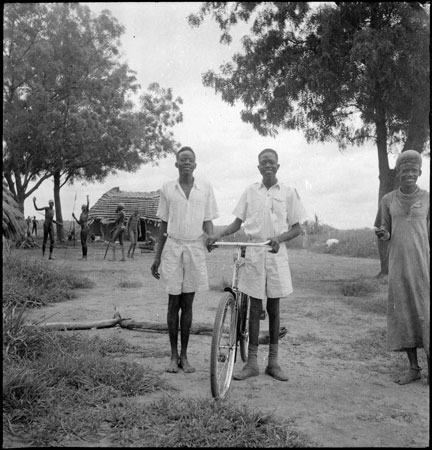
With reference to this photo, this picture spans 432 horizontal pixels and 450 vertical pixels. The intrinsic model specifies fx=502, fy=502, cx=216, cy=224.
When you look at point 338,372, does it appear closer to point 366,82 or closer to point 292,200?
point 292,200

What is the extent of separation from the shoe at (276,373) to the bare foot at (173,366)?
83 cm

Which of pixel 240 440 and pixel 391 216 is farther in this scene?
pixel 391 216

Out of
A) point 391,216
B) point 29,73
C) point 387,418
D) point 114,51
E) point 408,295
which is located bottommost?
point 387,418

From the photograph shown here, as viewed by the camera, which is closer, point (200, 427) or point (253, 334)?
point (200, 427)

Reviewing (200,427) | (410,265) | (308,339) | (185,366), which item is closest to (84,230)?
(308,339)

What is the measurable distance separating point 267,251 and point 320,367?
4.54 ft

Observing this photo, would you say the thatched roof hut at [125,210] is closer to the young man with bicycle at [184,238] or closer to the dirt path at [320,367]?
the dirt path at [320,367]

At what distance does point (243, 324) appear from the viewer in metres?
4.52

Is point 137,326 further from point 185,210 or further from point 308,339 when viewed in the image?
point 185,210

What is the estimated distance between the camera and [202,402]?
11.6 feet

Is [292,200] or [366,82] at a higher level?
[366,82]

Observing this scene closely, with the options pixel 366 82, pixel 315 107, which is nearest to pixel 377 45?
pixel 366 82

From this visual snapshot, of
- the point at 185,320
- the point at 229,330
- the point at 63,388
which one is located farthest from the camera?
the point at 185,320

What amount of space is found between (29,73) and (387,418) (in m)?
19.5
